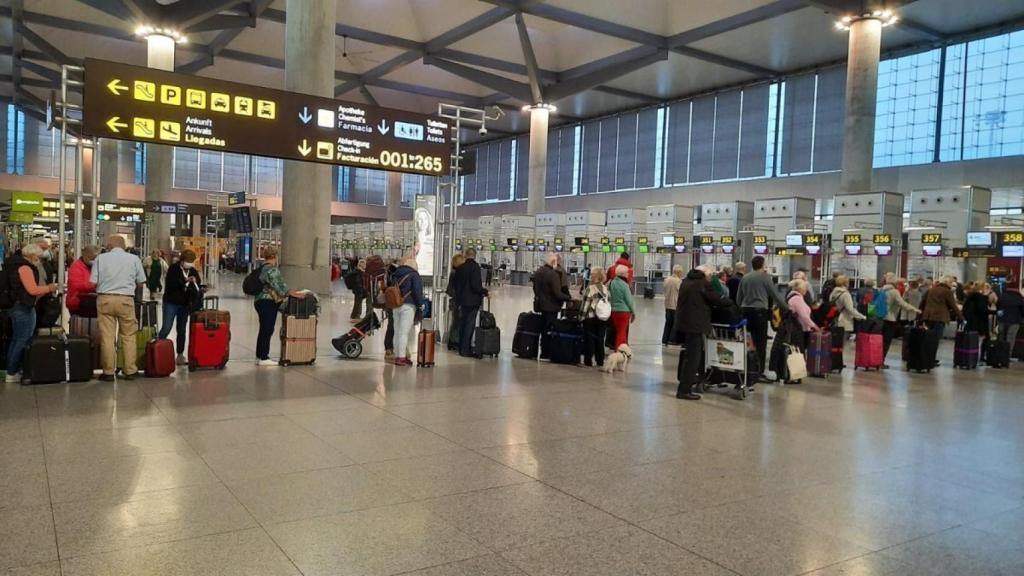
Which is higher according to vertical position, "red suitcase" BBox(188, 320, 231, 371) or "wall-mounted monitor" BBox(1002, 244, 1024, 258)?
"wall-mounted monitor" BBox(1002, 244, 1024, 258)

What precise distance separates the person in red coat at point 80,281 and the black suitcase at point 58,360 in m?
0.59

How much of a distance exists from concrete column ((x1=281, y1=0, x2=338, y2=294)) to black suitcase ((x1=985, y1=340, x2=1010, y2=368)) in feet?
53.2

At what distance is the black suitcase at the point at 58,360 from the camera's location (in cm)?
817

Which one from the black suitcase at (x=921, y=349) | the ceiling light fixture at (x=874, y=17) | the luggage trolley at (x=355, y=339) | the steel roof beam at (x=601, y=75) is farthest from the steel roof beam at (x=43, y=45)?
the black suitcase at (x=921, y=349)

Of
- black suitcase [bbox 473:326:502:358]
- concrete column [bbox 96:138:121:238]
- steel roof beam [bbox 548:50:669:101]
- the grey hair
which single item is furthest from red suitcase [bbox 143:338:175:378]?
concrete column [bbox 96:138:121:238]

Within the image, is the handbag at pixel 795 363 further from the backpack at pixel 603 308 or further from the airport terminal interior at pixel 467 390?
the backpack at pixel 603 308

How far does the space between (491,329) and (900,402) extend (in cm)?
597

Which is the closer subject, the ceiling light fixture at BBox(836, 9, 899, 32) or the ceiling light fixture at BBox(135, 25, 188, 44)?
the ceiling light fixture at BBox(836, 9, 899, 32)

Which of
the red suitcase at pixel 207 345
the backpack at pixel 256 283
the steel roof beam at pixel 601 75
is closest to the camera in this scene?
the red suitcase at pixel 207 345

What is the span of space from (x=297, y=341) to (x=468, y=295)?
9.26ft

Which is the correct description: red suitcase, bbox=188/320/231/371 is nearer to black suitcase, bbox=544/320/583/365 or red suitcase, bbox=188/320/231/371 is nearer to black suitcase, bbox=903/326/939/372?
black suitcase, bbox=544/320/583/365

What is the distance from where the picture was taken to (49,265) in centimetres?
1673

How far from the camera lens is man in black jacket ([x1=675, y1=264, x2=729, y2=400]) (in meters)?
8.77

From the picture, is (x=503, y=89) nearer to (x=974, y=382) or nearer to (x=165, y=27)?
(x=165, y=27)
